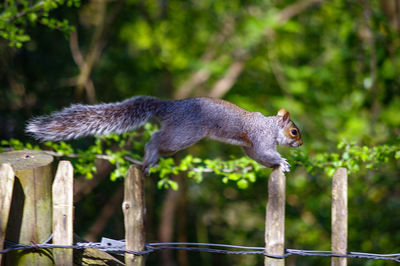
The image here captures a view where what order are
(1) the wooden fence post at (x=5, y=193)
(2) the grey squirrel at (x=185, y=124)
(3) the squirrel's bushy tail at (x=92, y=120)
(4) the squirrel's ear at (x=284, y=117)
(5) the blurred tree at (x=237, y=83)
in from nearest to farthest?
(1) the wooden fence post at (x=5, y=193) < (3) the squirrel's bushy tail at (x=92, y=120) < (2) the grey squirrel at (x=185, y=124) < (4) the squirrel's ear at (x=284, y=117) < (5) the blurred tree at (x=237, y=83)

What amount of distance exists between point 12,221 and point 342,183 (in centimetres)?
94

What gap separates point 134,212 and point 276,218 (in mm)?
406

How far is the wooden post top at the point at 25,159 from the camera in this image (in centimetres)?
128

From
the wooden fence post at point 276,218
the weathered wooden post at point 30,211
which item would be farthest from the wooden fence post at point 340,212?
the weathered wooden post at point 30,211

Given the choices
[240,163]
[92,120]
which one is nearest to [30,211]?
[92,120]

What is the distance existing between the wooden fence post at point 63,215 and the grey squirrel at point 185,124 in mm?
571

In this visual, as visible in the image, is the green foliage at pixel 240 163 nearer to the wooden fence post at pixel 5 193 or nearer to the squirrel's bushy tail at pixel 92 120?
the squirrel's bushy tail at pixel 92 120

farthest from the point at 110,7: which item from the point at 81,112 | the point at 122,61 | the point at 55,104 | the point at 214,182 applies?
the point at 81,112

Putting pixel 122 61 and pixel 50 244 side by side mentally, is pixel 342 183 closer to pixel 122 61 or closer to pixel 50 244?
pixel 50 244

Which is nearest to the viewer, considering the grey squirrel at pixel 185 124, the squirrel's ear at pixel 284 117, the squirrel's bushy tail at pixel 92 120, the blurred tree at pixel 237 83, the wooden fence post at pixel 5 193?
the wooden fence post at pixel 5 193

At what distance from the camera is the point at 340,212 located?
1.25m

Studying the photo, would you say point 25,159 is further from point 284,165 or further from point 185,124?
point 284,165

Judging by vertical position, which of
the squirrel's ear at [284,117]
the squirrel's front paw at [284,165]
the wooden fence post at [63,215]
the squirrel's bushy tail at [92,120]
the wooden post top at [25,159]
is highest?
the squirrel's ear at [284,117]

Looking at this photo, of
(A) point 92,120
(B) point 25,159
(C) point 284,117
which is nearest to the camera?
(B) point 25,159
